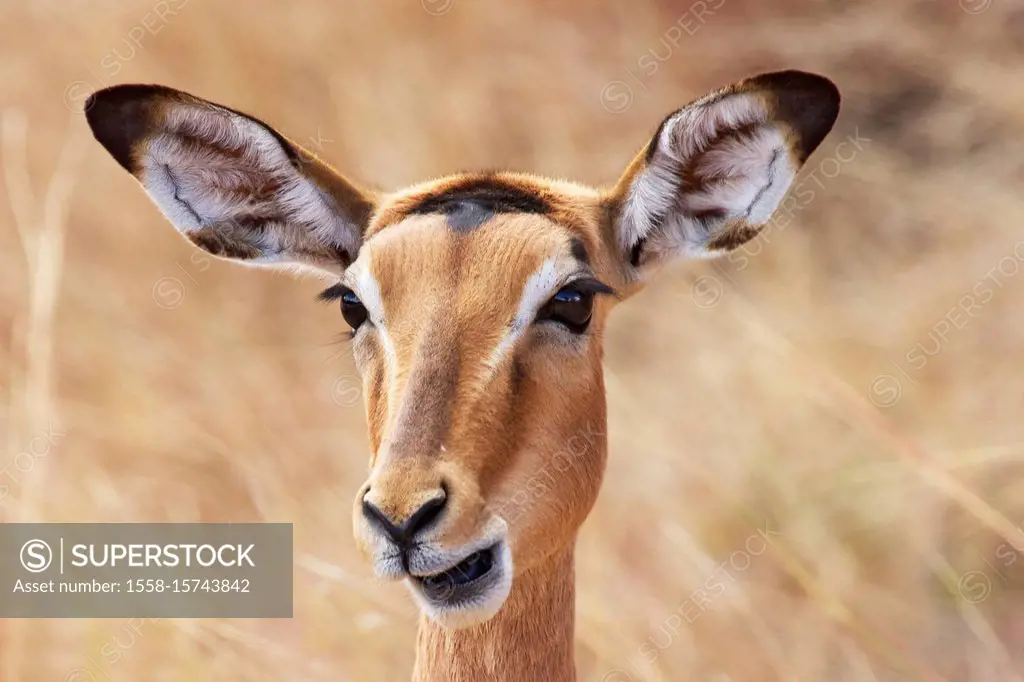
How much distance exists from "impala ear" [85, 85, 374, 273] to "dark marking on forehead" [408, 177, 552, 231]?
1.30 ft

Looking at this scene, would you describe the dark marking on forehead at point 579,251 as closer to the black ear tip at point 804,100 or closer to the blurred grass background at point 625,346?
the black ear tip at point 804,100

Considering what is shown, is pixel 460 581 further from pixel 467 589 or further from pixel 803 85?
pixel 803 85

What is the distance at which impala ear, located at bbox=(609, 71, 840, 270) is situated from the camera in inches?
155

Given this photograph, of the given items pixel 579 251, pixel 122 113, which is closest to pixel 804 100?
pixel 579 251

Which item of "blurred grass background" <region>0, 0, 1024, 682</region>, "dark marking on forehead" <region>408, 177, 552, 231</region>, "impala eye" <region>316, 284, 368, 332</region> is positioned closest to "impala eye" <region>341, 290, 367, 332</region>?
"impala eye" <region>316, 284, 368, 332</region>

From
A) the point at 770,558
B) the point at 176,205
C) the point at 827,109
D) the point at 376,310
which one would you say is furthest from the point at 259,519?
the point at 827,109

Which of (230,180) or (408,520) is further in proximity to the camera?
(230,180)

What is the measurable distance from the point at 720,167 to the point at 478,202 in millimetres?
912

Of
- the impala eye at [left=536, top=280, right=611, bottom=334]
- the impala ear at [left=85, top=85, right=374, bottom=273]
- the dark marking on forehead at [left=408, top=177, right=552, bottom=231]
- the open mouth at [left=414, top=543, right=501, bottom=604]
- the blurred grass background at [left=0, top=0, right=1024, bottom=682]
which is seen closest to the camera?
the open mouth at [left=414, top=543, right=501, bottom=604]

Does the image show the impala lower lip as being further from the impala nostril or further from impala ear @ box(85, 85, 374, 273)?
impala ear @ box(85, 85, 374, 273)

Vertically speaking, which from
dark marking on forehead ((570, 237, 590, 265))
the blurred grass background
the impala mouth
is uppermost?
dark marking on forehead ((570, 237, 590, 265))

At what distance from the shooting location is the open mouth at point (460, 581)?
3279mm

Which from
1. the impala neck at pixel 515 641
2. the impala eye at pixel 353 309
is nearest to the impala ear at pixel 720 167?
the impala eye at pixel 353 309

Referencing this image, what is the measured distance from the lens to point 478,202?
389 cm
